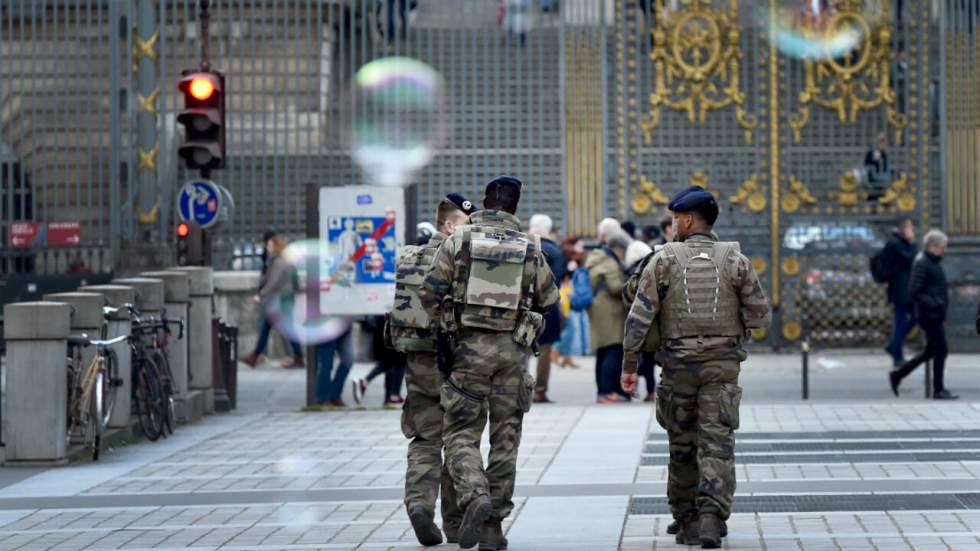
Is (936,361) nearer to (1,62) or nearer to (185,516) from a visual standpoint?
(185,516)

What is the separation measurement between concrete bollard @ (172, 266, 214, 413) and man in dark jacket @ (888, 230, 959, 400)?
629cm

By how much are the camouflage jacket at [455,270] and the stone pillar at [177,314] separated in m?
7.74

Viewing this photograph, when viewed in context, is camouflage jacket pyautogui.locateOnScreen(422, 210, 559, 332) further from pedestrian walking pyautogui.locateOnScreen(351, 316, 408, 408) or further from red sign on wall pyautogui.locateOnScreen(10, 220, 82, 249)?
red sign on wall pyautogui.locateOnScreen(10, 220, 82, 249)

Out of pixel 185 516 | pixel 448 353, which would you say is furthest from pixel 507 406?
pixel 185 516

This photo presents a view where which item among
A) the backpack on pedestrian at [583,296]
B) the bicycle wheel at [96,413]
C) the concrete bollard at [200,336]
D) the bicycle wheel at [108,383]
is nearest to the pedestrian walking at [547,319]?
the backpack on pedestrian at [583,296]

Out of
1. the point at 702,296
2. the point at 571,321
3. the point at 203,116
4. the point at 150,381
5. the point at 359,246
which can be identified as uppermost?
the point at 203,116

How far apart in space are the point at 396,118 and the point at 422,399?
14.1 m

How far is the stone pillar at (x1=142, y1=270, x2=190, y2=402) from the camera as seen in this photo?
17141 mm

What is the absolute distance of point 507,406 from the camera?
958 centimetres

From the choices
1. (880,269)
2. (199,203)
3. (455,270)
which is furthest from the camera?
(880,269)

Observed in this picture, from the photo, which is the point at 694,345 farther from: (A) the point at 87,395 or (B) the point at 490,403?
(A) the point at 87,395

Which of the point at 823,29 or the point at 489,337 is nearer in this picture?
the point at 489,337

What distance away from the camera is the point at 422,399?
10023 mm

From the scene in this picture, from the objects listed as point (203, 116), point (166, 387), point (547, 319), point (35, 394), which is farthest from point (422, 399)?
point (203, 116)
